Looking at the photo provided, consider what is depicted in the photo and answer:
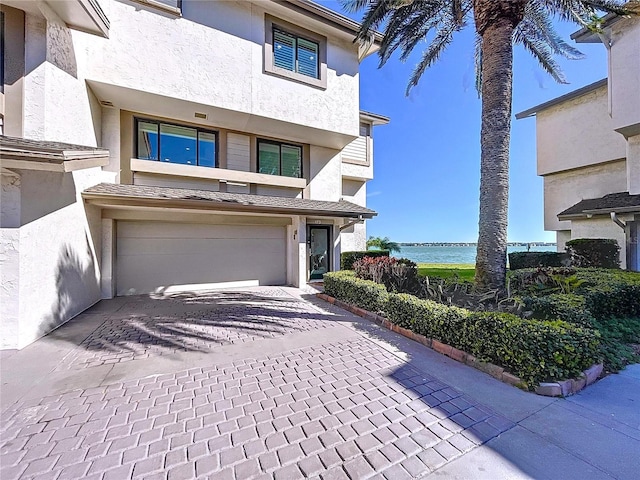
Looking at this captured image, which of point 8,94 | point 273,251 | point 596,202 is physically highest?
point 8,94

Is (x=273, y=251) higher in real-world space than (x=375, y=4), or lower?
lower

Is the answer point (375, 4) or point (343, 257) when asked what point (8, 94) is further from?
point (343, 257)

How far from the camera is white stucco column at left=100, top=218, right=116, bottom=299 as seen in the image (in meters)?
9.04

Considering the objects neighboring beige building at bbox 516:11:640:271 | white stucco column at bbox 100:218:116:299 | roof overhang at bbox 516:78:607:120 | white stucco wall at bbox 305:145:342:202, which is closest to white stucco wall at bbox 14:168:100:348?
white stucco column at bbox 100:218:116:299

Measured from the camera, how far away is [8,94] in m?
5.92

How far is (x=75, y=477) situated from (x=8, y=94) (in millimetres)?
7661

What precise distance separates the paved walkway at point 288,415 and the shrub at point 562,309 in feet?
3.05

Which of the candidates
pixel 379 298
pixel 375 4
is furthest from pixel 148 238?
pixel 375 4

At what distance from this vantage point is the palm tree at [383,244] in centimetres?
2138

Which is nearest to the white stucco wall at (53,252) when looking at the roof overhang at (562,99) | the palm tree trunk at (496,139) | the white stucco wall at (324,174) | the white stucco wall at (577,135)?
the white stucco wall at (324,174)

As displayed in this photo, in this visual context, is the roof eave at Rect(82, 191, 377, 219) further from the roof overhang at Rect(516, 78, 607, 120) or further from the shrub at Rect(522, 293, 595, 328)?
the roof overhang at Rect(516, 78, 607, 120)

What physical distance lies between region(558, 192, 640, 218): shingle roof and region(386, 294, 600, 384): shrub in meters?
12.3

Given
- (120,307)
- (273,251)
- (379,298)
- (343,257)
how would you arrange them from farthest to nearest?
1. (343,257)
2. (273,251)
3. (120,307)
4. (379,298)

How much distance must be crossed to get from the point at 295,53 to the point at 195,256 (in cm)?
900
